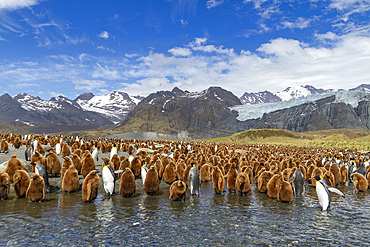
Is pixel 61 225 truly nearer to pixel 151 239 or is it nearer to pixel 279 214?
pixel 151 239

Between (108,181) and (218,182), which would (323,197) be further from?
(108,181)

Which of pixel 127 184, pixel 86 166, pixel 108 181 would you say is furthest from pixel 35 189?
pixel 86 166

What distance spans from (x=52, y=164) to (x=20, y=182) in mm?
3103

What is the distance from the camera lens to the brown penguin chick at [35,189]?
859cm

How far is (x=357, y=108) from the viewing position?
119750 millimetres

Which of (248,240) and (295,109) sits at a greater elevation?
(295,109)

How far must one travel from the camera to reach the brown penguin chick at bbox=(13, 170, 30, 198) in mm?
8961

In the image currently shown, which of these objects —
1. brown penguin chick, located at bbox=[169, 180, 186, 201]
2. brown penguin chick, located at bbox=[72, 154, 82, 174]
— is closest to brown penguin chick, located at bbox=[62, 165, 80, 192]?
brown penguin chick, located at bbox=[72, 154, 82, 174]

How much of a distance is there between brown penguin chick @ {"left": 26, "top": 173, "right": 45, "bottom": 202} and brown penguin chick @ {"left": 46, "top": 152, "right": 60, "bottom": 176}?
11.5ft

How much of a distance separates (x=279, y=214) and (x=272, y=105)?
135 metres

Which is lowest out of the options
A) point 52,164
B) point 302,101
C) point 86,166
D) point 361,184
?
point 361,184

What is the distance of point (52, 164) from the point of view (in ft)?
39.7

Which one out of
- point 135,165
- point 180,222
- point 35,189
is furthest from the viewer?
point 135,165

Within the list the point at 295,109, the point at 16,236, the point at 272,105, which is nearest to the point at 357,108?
the point at 295,109
